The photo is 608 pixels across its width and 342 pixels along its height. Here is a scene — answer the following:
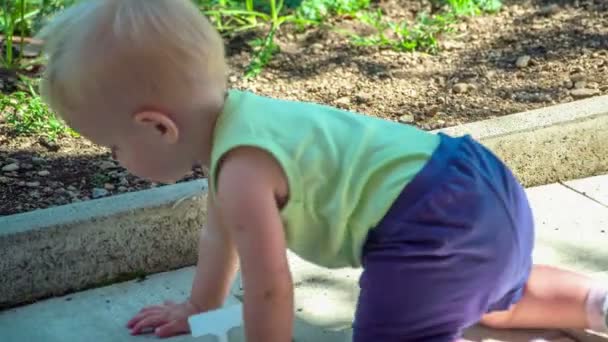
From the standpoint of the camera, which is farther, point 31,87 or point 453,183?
point 31,87

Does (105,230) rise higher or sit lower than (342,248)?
lower

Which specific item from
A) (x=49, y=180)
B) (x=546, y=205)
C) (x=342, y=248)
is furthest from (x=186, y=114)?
(x=546, y=205)

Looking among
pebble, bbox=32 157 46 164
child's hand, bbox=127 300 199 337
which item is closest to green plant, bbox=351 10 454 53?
pebble, bbox=32 157 46 164

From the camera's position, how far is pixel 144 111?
231cm

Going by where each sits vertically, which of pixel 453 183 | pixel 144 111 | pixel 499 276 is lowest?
pixel 499 276

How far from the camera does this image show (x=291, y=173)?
7.86ft

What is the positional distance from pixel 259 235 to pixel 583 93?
213cm

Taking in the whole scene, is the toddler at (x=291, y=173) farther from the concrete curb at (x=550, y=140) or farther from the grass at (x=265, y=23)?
the grass at (x=265, y=23)

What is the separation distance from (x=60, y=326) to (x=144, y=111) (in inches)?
37.3

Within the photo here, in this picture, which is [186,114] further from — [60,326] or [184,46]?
[60,326]

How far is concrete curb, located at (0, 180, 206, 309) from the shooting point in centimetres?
313

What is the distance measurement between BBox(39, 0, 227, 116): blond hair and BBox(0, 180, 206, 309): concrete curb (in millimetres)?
879

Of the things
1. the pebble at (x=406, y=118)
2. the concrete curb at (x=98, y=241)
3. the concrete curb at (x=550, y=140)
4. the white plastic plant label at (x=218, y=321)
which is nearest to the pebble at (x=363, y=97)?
the pebble at (x=406, y=118)

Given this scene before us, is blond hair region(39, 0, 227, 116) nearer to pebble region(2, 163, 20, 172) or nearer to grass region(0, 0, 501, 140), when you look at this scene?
pebble region(2, 163, 20, 172)
